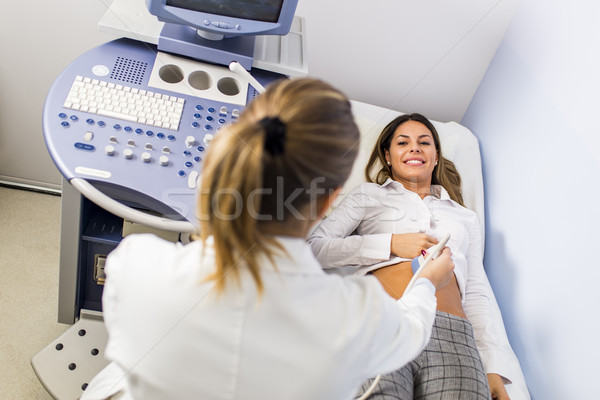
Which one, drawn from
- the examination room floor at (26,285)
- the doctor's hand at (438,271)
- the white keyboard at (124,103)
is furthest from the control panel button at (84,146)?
the doctor's hand at (438,271)

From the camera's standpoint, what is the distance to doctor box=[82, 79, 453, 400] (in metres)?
0.64

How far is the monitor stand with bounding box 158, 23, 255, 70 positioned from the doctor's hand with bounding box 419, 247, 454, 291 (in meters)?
0.78

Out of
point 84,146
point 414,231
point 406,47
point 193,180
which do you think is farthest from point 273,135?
point 406,47

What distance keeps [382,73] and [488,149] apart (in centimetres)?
49

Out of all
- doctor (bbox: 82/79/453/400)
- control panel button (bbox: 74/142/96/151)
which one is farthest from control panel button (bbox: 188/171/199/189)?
doctor (bbox: 82/79/453/400)

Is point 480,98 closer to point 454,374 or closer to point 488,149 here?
point 488,149

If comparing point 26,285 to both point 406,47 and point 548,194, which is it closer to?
point 406,47

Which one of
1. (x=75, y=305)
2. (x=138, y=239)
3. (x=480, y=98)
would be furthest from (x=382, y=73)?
(x=138, y=239)

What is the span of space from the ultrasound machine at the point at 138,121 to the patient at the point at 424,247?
1.46 feet

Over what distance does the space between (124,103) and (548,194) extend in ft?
4.03

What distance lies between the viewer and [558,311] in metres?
1.42

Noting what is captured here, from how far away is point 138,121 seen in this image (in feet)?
4.40

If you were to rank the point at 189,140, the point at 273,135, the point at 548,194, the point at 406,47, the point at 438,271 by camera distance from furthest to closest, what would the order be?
the point at 406,47 < the point at 548,194 < the point at 189,140 < the point at 438,271 < the point at 273,135

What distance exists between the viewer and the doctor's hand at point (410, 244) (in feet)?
4.75
